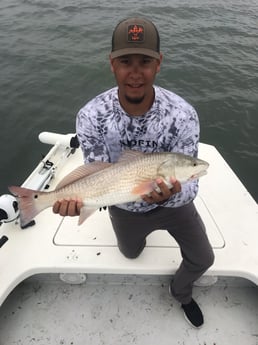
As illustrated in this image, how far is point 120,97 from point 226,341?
2.89 m

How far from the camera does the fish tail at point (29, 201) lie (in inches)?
117

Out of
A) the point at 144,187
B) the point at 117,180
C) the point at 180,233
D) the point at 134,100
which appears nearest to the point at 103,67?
the point at 134,100

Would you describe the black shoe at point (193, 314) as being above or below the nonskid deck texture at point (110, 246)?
below

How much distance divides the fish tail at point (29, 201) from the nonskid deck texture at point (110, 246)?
0.93 m

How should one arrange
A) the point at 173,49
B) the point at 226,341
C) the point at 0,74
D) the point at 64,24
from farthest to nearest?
the point at 64,24, the point at 173,49, the point at 0,74, the point at 226,341

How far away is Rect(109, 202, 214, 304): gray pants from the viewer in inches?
133

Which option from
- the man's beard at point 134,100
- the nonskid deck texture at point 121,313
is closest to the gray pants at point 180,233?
the nonskid deck texture at point 121,313

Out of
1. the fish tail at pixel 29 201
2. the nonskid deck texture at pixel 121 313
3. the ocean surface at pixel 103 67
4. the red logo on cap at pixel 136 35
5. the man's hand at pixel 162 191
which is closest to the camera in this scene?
the red logo on cap at pixel 136 35

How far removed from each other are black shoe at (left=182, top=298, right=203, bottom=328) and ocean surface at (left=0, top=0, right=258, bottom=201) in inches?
72.6

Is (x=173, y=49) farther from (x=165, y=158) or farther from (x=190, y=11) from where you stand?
(x=165, y=158)

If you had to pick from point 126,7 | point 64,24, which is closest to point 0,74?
point 64,24

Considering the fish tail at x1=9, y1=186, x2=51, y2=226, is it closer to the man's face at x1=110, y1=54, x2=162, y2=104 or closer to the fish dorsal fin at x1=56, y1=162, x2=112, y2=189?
the fish dorsal fin at x1=56, y1=162, x2=112, y2=189

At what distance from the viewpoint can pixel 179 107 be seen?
121 inches

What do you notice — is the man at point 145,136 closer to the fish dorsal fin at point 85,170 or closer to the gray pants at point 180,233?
the gray pants at point 180,233
